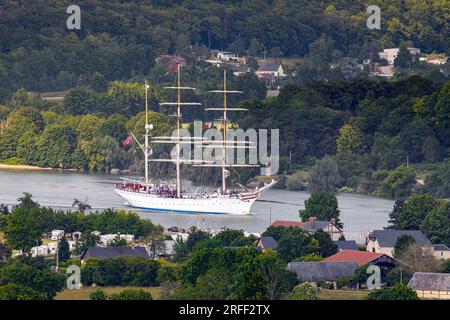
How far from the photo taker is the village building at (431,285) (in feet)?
127

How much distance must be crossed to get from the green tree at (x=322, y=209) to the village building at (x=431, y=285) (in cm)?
1069

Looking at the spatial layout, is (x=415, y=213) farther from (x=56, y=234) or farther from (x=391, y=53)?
(x=391, y=53)

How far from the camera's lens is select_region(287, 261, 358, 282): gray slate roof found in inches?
1593

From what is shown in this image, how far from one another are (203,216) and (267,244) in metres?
14.2

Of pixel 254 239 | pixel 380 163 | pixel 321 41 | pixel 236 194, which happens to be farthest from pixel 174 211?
pixel 321 41

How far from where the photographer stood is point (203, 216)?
59.1m

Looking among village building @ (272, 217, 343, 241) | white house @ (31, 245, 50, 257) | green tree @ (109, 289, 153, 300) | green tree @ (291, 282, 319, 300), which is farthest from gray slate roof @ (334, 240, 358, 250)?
green tree @ (109, 289, 153, 300)

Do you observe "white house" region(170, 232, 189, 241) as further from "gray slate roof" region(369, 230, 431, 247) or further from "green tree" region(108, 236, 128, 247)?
"gray slate roof" region(369, 230, 431, 247)

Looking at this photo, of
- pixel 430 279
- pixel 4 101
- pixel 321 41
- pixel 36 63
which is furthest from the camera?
pixel 321 41

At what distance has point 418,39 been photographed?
107438 millimetres

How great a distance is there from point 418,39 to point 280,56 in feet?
25.4

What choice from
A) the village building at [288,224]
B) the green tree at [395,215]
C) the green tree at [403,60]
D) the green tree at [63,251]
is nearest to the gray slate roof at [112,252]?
the green tree at [63,251]

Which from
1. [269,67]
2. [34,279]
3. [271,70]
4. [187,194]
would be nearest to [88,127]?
[187,194]
